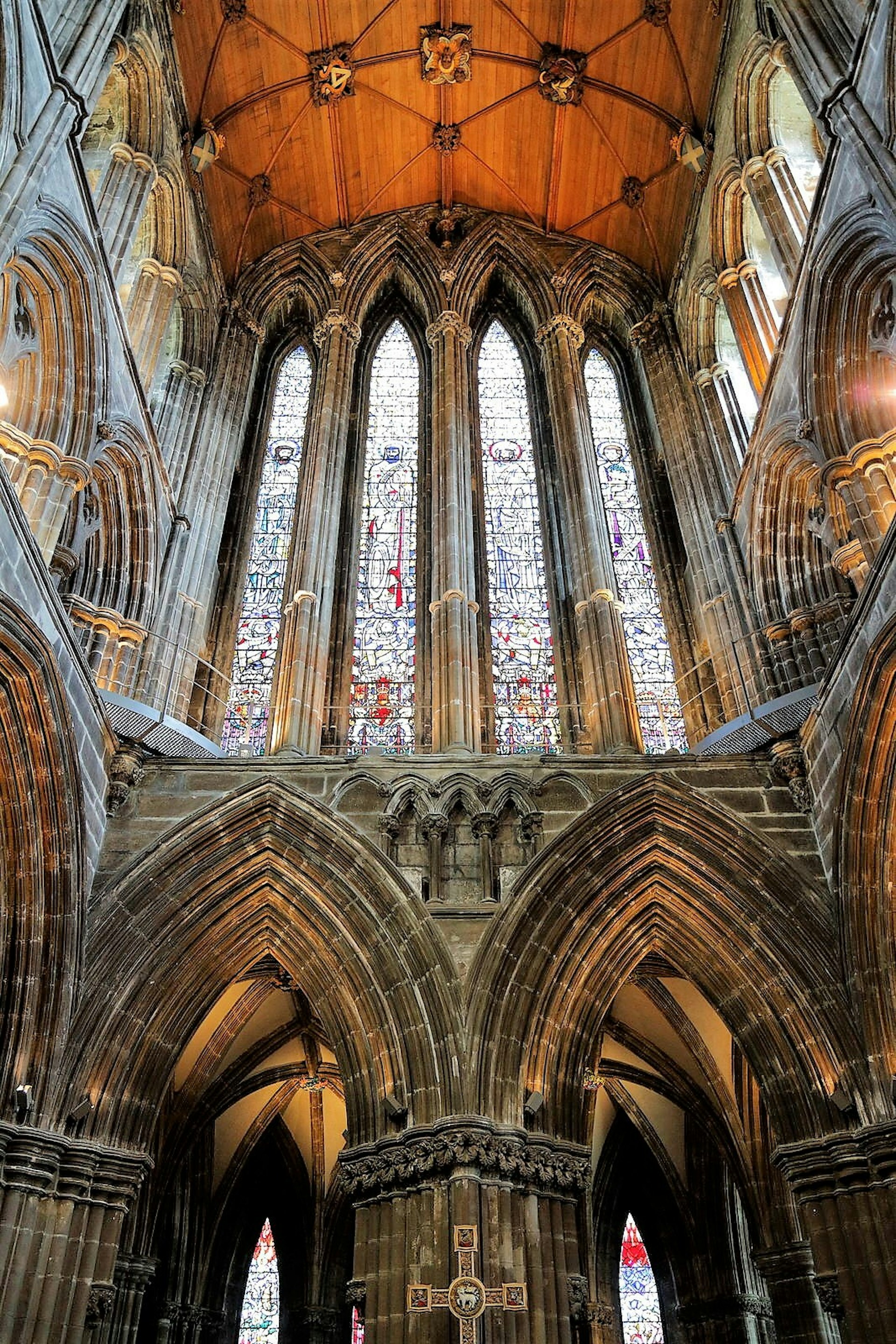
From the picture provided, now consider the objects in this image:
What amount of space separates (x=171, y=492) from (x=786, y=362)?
7298mm

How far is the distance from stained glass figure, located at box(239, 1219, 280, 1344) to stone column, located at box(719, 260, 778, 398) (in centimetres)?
1309

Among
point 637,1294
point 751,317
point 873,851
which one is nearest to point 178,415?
point 751,317

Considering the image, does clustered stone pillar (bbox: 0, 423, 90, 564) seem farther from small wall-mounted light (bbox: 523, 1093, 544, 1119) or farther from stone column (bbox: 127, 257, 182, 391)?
small wall-mounted light (bbox: 523, 1093, 544, 1119)

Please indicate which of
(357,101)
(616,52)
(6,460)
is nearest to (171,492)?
(6,460)

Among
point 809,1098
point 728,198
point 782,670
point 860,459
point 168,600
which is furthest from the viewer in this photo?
point 728,198

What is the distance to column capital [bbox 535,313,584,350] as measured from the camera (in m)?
17.1

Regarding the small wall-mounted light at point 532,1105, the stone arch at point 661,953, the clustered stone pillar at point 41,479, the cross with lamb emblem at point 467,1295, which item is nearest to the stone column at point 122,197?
the clustered stone pillar at point 41,479

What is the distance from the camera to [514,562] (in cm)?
1523

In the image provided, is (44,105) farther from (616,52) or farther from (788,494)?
(616,52)

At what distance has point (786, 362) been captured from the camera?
12.5m

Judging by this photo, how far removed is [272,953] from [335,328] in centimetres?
1001

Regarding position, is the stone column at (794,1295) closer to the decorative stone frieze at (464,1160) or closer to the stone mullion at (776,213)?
the decorative stone frieze at (464,1160)

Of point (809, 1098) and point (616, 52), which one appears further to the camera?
point (616, 52)

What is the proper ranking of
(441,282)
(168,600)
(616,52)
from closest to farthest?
(168,600) → (616,52) → (441,282)
